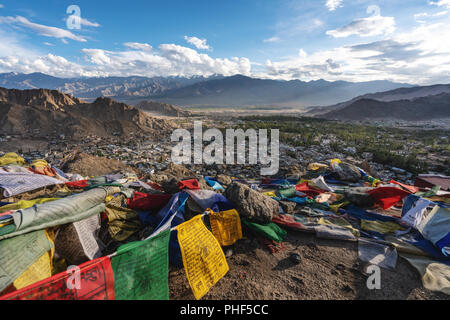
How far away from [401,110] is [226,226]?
47922mm

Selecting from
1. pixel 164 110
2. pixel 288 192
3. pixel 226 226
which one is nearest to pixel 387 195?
pixel 288 192

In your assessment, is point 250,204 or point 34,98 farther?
point 34,98

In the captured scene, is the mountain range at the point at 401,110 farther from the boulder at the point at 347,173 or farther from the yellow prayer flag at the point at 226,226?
the yellow prayer flag at the point at 226,226

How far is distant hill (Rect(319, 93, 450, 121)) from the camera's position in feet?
112

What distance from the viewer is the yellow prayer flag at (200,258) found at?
1823 millimetres

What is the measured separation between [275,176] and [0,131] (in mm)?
16473

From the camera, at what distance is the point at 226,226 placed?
253cm

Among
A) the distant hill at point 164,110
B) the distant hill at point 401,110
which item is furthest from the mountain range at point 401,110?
the distant hill at point 164,110

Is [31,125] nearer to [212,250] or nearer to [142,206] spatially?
[142,206]

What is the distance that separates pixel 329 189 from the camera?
4371 mm

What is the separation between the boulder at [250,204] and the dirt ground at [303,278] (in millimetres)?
341

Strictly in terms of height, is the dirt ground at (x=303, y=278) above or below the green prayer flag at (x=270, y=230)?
below

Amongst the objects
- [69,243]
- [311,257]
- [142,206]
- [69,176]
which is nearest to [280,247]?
[311,257]

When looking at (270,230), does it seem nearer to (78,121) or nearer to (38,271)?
(38,271)
